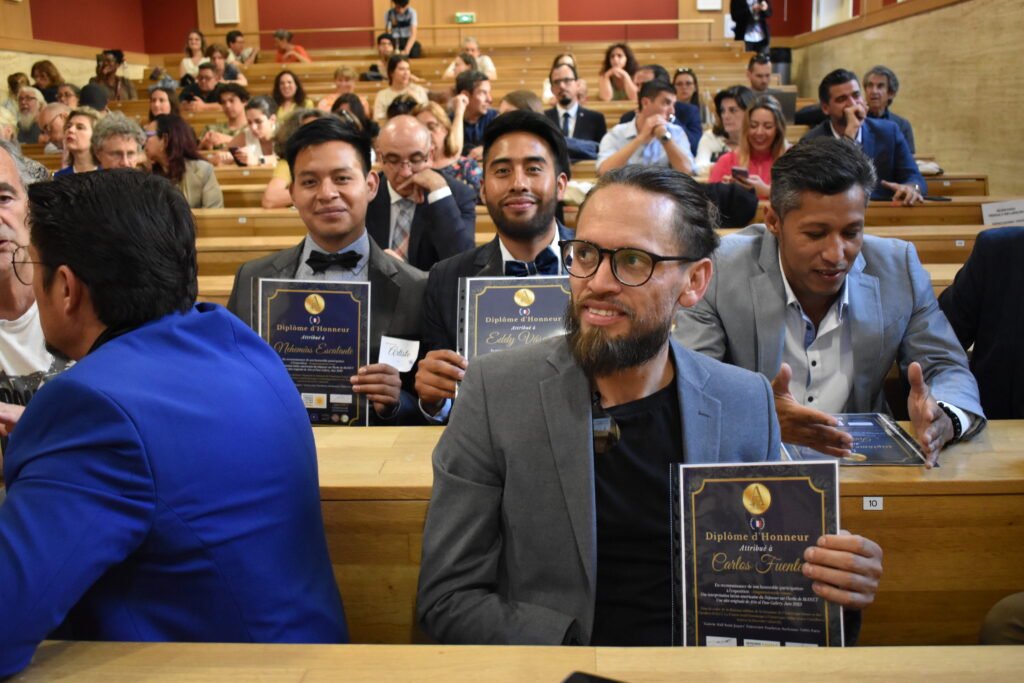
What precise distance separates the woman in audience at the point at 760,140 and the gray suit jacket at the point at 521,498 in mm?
3957

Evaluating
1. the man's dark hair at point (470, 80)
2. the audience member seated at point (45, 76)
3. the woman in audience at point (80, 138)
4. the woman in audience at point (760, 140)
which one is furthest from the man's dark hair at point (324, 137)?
the audience member seated at point (45, 76)

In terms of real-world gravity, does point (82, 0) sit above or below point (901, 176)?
above

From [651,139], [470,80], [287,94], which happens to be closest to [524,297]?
[651,139]

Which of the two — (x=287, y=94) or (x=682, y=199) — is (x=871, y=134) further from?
(x=287, y=94)

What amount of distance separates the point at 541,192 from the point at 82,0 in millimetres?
15672

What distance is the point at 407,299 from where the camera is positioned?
2.64m

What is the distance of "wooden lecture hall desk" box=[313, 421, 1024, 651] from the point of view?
177 centimetres

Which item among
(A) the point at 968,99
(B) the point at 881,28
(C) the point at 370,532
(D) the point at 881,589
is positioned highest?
(B) the point at 881,28

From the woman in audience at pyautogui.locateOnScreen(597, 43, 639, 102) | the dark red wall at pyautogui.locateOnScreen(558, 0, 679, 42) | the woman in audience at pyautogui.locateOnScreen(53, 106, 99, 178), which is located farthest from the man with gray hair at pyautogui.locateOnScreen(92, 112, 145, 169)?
the dark red wall at pyautogui.locateOnScreen(558, 0, 679, 42)

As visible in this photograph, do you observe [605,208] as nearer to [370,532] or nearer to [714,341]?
[370,532]

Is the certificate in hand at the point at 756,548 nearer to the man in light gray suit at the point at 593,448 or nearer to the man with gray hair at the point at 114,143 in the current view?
the man in light gray suit at the point at 593,448

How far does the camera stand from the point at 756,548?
133 cm

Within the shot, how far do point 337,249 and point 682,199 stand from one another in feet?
4.67

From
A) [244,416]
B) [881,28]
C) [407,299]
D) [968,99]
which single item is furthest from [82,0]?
[244,416]
